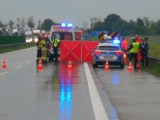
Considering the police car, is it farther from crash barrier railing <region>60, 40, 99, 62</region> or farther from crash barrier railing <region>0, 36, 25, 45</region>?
crash barrier railing <region>0, 36, 25, 45</region>

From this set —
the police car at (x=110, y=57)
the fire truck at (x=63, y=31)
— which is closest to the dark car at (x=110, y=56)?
the police car at (x=110, y=57)

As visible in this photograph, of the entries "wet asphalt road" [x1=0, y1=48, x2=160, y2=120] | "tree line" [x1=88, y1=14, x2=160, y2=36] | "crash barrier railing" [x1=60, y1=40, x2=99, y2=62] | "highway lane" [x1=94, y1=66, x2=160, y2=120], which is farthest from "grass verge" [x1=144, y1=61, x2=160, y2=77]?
"tree line" [x1=88, y1=14, x2=160, y2=36]

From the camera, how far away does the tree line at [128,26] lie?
114562 mm

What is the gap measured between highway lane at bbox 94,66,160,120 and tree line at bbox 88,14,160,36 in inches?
3463

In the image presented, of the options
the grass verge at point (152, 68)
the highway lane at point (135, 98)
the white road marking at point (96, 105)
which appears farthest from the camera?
the grass verge at point (152, 68)

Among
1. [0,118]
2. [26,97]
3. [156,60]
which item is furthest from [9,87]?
[156,60]

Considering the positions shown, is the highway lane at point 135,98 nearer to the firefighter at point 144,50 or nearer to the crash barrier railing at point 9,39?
the firefighter at point 144,50

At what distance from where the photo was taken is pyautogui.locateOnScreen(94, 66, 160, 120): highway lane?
13.3 m

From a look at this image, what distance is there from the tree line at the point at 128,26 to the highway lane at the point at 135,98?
88.0 meters

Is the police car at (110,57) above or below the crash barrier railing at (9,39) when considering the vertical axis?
above

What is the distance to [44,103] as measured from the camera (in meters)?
15.2

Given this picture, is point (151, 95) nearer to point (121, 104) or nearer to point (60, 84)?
point (121, 104)

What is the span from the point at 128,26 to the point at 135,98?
105885 millimetres

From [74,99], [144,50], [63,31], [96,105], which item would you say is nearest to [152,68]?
[144,50]
